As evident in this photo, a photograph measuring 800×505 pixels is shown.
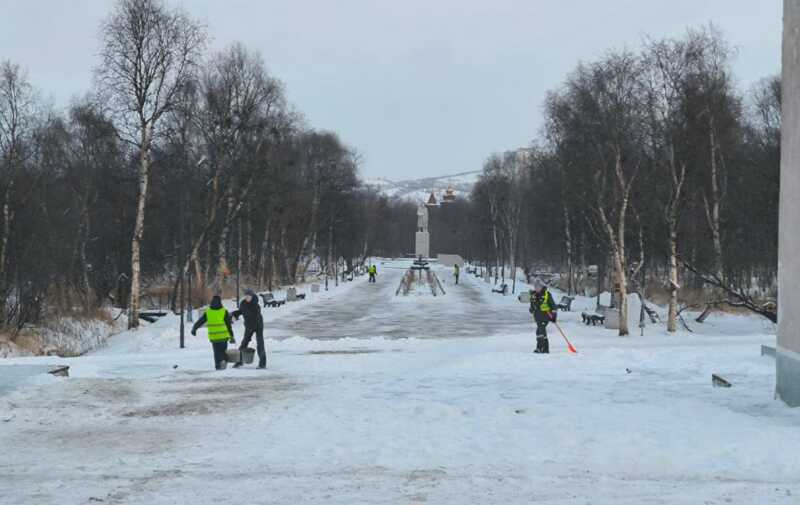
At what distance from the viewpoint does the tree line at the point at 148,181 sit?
2498 cm

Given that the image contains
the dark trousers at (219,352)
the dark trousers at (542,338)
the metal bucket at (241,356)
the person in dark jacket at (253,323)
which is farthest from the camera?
the dark trousers at (542,338)

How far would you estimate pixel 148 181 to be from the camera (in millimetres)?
31000

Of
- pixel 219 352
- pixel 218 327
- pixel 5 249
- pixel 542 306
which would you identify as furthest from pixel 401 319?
pixel 218 327

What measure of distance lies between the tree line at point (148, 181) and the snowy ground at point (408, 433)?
12182mm

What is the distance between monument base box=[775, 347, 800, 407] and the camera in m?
9.19

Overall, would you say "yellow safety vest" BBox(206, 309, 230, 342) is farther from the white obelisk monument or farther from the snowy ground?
the white obelisk monument

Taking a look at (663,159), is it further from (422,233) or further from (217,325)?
(422,233)

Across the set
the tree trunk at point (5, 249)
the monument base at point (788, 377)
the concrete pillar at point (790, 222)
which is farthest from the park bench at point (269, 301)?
the concrete pillar at point (790, 222)

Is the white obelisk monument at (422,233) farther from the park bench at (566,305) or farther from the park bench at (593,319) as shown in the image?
the park bench at (593,319)

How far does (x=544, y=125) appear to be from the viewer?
36.3 metres

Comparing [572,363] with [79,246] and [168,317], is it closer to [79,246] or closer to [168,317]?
[168,317]

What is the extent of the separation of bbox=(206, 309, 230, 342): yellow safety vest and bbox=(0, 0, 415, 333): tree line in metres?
9.28

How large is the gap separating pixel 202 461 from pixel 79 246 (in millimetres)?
32293

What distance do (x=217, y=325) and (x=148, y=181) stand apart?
18.9 metres
